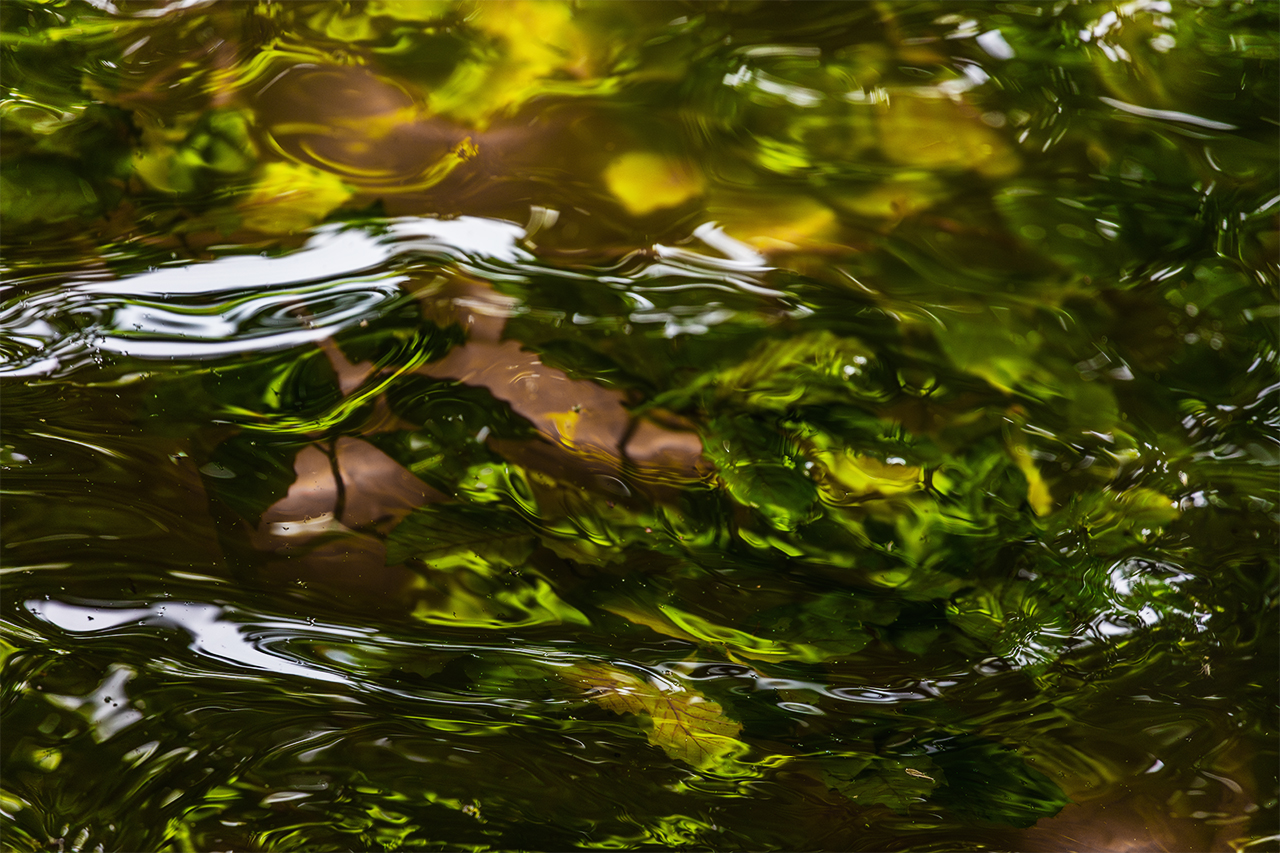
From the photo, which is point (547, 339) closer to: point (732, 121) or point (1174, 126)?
point (732, 121)

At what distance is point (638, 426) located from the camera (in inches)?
33.8

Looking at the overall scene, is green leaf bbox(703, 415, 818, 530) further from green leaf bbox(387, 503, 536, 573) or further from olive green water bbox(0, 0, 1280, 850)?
green leaf bbox(387, 503, 536, 573)

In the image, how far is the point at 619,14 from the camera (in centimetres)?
86

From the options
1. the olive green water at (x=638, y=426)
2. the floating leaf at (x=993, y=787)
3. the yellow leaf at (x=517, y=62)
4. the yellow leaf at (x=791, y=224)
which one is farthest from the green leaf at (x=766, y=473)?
the yellow leaf at (x=517, y=62)

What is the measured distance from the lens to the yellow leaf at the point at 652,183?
867mm

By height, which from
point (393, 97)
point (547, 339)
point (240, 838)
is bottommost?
point (240, 838)

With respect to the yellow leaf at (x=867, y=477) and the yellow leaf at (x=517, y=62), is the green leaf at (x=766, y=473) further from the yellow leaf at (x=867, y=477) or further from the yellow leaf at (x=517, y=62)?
the yellow leaf at (x=517, y=62)

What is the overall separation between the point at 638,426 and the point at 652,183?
254mm

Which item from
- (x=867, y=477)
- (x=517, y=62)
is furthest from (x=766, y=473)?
(x=517, y=62)

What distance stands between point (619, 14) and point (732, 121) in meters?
0.16

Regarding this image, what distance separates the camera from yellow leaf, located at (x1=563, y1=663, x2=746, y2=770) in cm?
85

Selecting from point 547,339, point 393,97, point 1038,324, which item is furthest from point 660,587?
point 393,97

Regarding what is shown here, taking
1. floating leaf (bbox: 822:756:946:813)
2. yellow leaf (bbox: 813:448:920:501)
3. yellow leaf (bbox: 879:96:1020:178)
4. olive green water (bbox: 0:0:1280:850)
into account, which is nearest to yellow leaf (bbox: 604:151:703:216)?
olive green water (bbox: 0:0:1280:850)

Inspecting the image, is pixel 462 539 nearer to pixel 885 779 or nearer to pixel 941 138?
pixel 885 779
